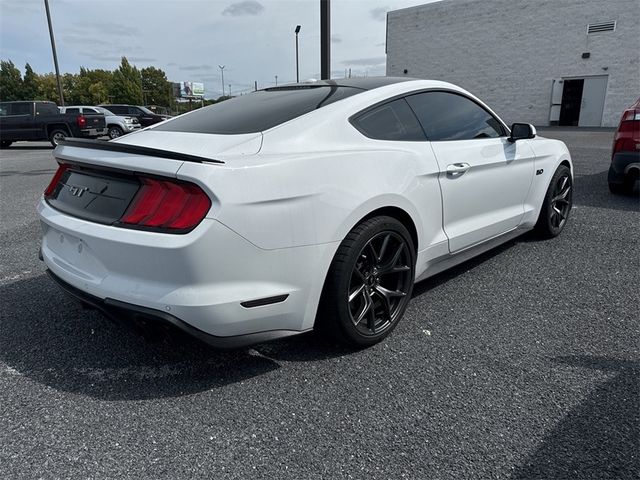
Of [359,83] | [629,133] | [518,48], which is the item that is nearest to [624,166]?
[629,133]

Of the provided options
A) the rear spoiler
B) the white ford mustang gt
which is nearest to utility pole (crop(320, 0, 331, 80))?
the white ford mustang gt

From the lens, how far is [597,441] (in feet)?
5.98

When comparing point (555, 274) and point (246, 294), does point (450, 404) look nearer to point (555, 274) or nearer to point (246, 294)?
point (246, 294)

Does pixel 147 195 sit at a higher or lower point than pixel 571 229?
higher

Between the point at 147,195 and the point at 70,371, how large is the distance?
42.7 inches

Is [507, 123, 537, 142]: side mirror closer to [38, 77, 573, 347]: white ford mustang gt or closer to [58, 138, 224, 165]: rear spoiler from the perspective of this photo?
[38, 77, 573, 347]: white ford mustang gt

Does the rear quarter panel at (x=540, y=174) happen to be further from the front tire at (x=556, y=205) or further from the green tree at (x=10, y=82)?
the green tree at (x=10, y=82)

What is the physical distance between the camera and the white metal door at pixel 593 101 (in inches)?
976

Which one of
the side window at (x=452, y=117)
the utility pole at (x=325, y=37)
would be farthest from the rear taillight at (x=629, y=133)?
the utility pole at (x=325, y=37)

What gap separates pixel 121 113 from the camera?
22.2 metres

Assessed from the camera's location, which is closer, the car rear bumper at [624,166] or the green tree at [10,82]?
the car rear bumper at [624,166]

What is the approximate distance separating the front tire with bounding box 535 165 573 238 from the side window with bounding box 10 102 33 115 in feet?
61.2

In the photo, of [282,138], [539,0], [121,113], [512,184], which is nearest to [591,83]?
[539,0]

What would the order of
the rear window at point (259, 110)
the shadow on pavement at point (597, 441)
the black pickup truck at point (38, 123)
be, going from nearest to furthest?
the shadow on pavement at point (597, 441)
the rear window at point (259, 110)
the black pickup truck at point (38, 123)
